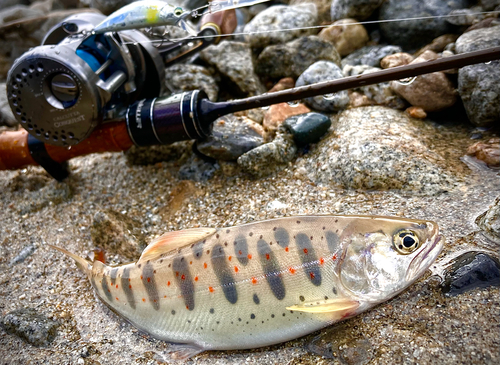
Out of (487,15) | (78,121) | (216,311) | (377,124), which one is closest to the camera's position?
(216,311)

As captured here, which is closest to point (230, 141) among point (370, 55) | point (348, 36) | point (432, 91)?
point (432, 91)

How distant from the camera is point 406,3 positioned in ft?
13.3

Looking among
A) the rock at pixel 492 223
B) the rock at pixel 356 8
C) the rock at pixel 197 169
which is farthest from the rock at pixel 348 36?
the rock at pixel 492 223

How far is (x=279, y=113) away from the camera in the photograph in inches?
134

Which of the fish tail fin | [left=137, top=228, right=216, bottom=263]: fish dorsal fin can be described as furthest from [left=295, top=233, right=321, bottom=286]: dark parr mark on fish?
the fish tail fin

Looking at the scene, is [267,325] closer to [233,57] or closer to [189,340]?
[189,340]

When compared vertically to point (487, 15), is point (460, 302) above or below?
below

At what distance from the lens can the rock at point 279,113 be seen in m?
3.35

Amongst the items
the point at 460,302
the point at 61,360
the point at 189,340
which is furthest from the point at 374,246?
the point at 61,360

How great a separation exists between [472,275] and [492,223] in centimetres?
35

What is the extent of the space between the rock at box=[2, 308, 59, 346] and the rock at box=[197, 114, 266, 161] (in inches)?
60.9

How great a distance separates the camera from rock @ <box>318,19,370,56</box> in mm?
4277

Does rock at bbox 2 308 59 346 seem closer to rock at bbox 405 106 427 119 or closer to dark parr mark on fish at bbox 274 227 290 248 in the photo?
dark parr mark on fish at bbox 274 227 290 248

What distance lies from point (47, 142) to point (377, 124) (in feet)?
7.93
